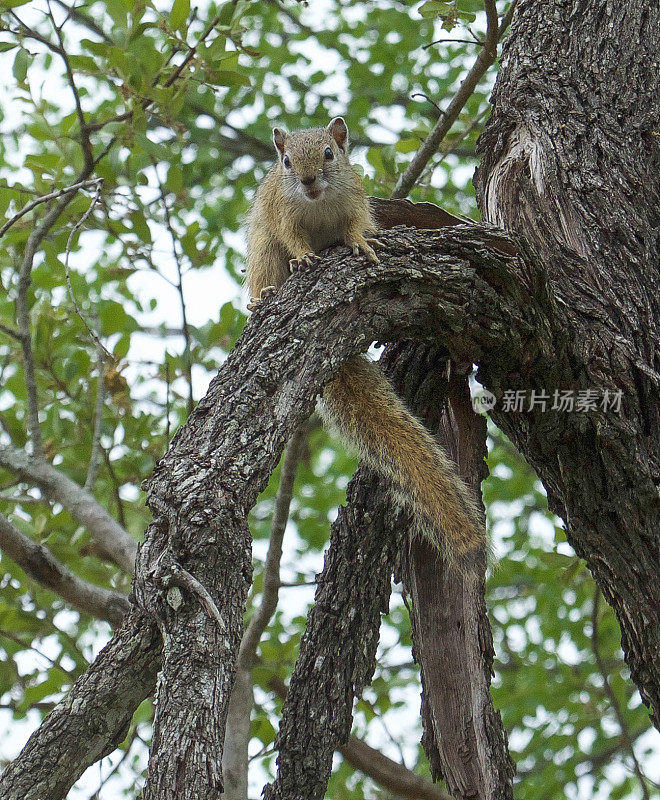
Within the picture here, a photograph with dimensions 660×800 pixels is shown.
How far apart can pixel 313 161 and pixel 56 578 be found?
164 centimetres

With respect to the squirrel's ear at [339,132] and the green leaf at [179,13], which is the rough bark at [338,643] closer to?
the squirrel's ear at [339,132]

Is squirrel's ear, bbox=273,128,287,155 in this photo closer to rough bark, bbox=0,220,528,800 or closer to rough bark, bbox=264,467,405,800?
rough bark, bbox=0,220,528,800

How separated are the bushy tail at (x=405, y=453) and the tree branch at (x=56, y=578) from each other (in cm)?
106

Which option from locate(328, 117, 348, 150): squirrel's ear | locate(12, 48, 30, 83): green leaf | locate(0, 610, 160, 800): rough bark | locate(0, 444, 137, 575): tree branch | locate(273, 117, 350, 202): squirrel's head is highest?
locate(12, 48, 30, 83): green leaf

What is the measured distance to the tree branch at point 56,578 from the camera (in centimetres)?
296

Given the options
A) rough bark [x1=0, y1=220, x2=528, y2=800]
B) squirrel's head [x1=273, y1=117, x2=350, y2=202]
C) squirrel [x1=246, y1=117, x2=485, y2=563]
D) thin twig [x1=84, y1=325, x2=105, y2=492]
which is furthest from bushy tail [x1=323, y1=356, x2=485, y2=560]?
thin twig [x1=84, y1=325, x2=105, y2=492]

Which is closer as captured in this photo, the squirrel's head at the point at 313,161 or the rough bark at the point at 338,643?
the rough bark at the point at 338,643

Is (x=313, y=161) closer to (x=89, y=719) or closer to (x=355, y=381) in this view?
(x=355, y=381)

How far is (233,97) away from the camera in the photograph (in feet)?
19.9

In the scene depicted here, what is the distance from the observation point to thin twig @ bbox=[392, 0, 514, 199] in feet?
11.0

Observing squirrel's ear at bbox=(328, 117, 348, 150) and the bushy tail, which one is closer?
the bushy tail

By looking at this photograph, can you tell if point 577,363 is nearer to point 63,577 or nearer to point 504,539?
point 63,577

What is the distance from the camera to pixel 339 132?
11.5 ft

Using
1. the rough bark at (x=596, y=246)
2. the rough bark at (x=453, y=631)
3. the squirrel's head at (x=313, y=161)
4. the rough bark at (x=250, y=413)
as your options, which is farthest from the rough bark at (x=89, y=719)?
the squirrel's head at (x=313, y=161)
